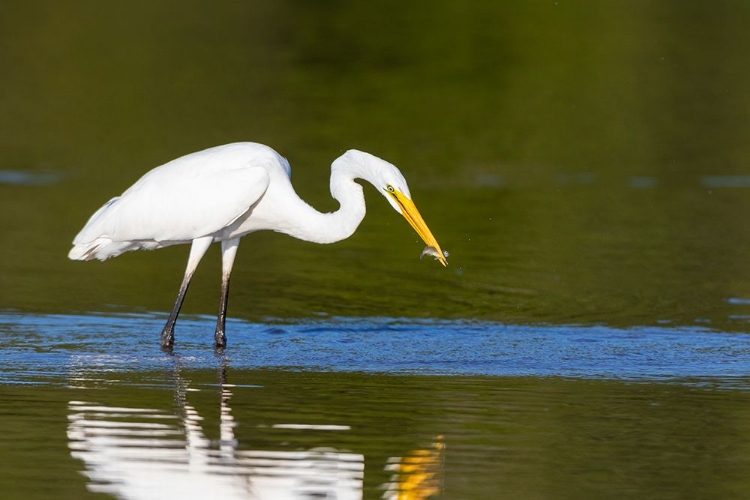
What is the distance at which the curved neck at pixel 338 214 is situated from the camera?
10.7 metres

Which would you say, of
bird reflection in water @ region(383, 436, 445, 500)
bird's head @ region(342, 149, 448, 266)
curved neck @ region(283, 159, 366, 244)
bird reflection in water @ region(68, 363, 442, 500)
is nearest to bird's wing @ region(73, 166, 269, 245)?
curved neck @ region(283, 159, 366, 244)

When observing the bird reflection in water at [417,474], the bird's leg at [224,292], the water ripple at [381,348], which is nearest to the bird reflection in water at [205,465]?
the bird reflection in water at [417,474]

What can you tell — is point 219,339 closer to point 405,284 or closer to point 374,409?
point 374,409

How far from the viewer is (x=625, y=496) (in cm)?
696

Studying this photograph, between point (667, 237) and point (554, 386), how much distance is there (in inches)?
272

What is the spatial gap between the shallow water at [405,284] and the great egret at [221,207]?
0.76 metres

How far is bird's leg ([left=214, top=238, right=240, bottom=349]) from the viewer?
10984mm

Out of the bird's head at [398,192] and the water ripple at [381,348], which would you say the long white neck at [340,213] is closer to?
the bird's head at [398,192]

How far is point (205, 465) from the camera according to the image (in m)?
7.41

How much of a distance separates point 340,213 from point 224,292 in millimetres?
1247

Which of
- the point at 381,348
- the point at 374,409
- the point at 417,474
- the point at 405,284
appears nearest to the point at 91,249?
the point at 381,348

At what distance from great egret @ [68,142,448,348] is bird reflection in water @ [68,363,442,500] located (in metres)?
2.66

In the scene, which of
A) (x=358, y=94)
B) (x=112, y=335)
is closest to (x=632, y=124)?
(x=358, y=94)

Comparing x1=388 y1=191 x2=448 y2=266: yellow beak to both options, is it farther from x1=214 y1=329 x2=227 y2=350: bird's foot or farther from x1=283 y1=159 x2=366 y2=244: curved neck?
x1=214 y1=329 x2=227 y2=350: bird's foot
